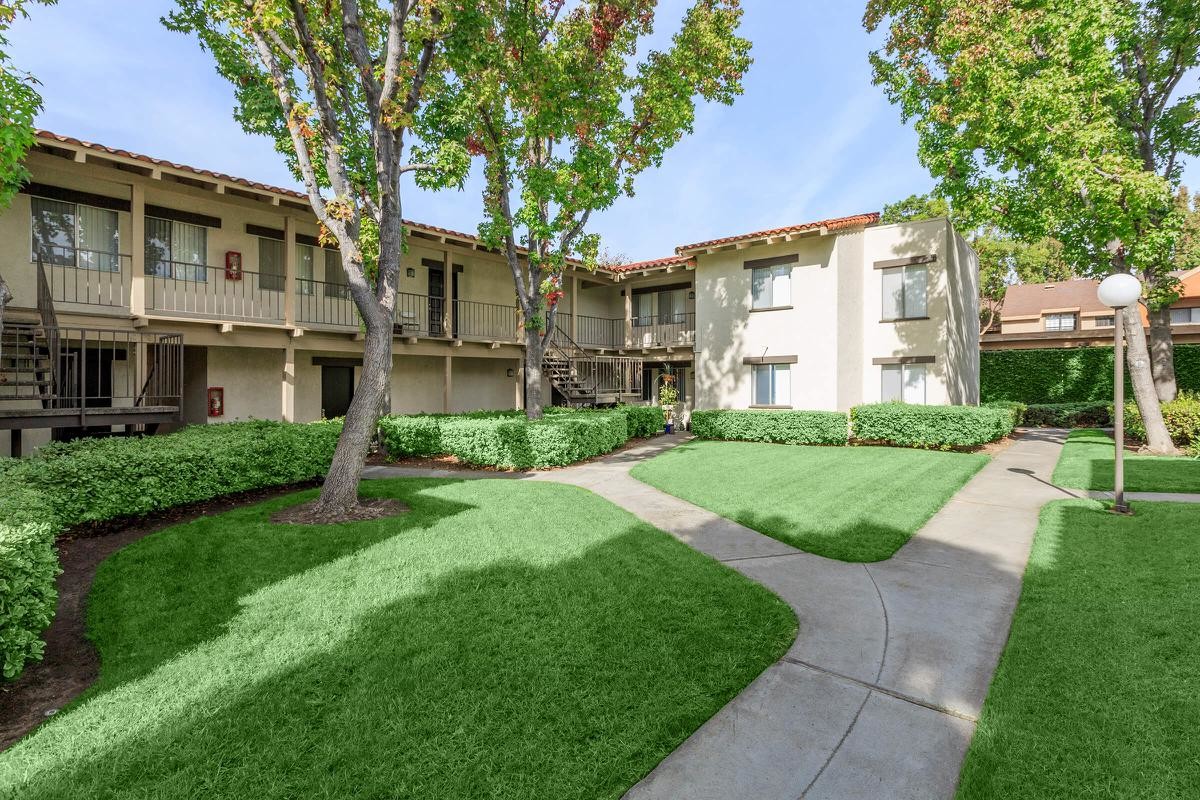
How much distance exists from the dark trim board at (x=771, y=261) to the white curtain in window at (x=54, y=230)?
17.0 meters

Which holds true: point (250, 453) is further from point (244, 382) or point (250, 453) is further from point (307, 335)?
point (244, 382)

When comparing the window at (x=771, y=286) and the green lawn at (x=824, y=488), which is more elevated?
the window at (x=771, y=286)

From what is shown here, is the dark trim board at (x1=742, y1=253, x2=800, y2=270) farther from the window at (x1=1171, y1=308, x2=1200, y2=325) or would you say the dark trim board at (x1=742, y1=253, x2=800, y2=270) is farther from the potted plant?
the window at (x1=1171, y1=308, x2=1200, y2=325)

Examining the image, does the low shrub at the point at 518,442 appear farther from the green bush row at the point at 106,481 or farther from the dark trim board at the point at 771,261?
the dark trim board at the point at 771,261

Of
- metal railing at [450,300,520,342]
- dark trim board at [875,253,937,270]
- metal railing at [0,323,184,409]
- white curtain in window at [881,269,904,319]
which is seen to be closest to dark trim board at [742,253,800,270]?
dark trim board at [875,253,937,270]

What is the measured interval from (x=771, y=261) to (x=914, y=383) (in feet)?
18.4

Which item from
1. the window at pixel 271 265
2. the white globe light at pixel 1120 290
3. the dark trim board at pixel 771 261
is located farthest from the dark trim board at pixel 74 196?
the white globe light at pixel 1120 290

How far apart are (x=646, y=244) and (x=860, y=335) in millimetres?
29964

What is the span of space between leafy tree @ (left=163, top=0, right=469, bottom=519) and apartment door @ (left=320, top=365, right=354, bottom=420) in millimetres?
7817

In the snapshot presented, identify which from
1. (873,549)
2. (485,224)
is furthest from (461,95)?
(873,549)

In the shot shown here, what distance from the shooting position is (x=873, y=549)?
5.93 m

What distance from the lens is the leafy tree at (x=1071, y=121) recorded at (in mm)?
11211

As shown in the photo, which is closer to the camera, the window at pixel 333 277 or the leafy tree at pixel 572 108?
the leafy tree at pixel 572 108

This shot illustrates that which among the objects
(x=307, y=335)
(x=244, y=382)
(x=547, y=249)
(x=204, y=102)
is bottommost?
(x=244, y=382)
